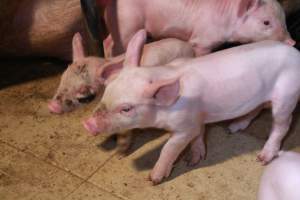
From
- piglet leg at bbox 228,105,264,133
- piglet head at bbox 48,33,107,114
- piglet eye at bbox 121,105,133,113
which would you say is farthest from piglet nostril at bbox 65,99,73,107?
piglet leg at bbox 228,105,264,133

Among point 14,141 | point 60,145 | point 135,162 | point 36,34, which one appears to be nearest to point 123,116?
point 135,162

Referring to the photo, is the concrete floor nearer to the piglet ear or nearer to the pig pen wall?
the pig pen wall

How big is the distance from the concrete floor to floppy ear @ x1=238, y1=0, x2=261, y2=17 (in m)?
0.66

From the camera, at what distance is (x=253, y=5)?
10.0ft

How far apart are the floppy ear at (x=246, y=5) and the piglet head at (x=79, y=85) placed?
3.07 ft

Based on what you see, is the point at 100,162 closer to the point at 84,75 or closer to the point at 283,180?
the point at 84,75

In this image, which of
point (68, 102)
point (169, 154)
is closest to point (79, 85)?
point (68, 102)

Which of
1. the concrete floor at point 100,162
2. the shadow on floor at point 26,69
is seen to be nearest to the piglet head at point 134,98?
the concrete floor at point 100,162

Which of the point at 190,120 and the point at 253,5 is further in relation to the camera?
the point at 253,5

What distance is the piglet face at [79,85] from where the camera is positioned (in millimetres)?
2730

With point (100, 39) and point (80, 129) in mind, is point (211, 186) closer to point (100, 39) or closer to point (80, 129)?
point (80, 129)

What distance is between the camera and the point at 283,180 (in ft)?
6.41

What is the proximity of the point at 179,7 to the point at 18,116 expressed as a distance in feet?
4.02

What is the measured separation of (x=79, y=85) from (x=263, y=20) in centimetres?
120
